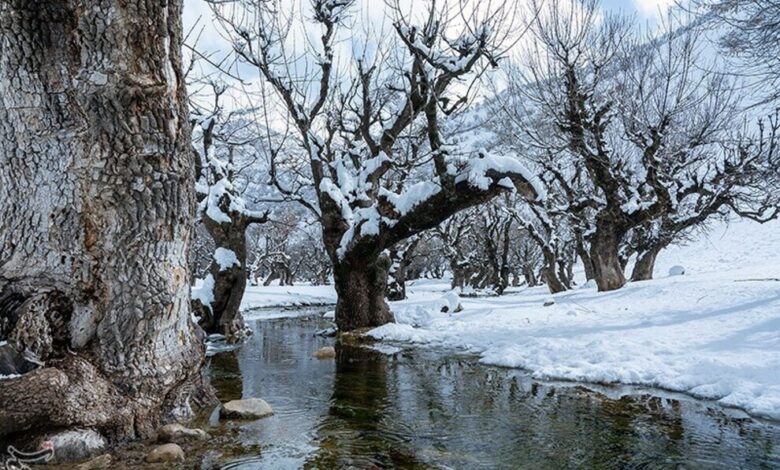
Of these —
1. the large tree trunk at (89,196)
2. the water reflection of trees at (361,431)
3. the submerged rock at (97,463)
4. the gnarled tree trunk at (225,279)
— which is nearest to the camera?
the submerged rock at (97,463)

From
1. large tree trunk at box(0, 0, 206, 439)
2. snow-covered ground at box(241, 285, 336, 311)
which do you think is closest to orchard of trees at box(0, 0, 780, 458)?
large tree trunk at box(0, 0, 206, 439)

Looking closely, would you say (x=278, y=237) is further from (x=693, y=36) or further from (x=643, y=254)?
(x=693, y=36)

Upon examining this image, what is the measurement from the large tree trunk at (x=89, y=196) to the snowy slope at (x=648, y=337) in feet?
17.5

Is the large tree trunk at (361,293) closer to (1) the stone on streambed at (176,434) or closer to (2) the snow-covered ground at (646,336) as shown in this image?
(2) the snow-covered ground at (646,336)

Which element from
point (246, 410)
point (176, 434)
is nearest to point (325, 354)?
point (246, 410)

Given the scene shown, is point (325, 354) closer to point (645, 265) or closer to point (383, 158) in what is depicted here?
point (383, 158)

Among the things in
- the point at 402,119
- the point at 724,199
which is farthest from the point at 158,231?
the point at 724,199

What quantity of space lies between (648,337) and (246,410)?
20.5 ft

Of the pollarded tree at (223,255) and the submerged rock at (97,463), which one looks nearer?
the submerged rock at (97,463)

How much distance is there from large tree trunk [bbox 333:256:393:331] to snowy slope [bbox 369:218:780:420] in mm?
670

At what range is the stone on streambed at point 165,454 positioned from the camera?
131 inches

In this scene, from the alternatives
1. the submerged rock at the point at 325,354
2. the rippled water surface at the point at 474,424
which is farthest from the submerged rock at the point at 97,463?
the submerged rock at the point at 325,354

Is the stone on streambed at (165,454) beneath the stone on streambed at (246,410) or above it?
above

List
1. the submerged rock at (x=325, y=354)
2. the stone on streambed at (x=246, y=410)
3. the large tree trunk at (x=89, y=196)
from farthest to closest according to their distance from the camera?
the submerged rock at (x=325, y=354), the stone on streambed at (x=246, y=410), the large tree trunk at (x=89, y=196)
